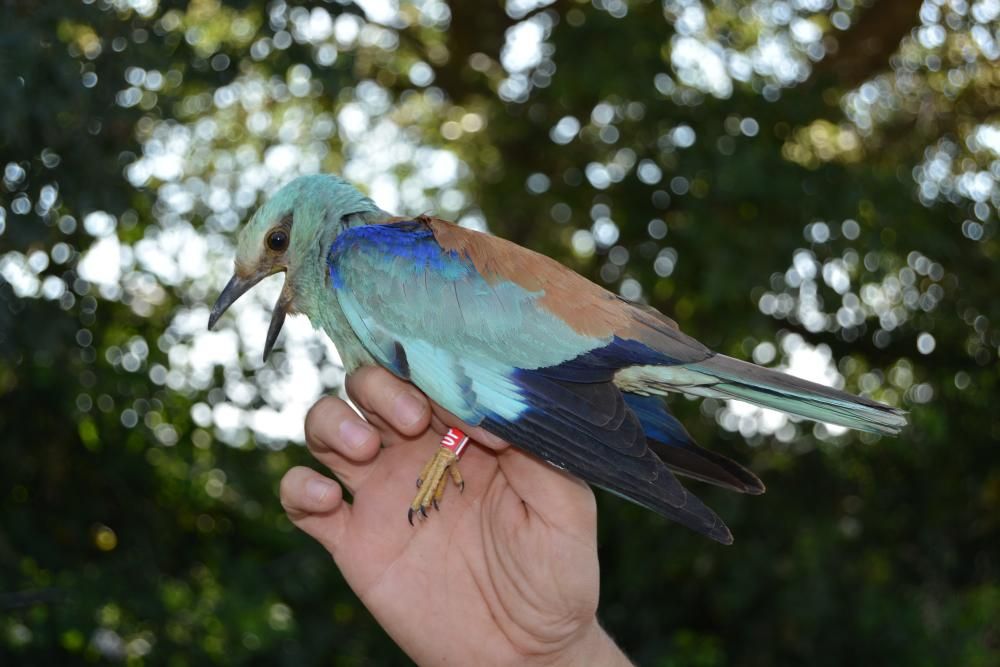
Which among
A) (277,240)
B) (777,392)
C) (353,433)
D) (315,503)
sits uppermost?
(277,240)

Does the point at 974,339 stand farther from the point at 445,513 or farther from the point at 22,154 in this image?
the point at 22,154

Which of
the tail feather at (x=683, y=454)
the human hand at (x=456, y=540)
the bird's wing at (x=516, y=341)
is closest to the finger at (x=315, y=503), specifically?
the human hand at (x=456, y=540)

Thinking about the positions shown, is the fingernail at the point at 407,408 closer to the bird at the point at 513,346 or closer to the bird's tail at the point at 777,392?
the bird at the point at 513,346

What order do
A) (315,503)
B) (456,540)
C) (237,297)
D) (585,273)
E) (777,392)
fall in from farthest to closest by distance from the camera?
1. (585,273)
2. (237,297)
3. (456,540)
4. (315,503)
5. (777,392)

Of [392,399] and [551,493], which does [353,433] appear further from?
[551,493]

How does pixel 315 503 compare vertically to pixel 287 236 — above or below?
below

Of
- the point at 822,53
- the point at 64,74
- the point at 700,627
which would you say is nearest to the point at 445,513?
the point at 64,74

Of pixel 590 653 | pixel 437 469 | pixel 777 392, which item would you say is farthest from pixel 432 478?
pixel 777 392
